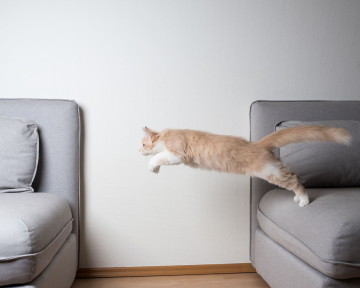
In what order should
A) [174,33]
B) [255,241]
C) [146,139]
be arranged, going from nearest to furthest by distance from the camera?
[146,139] → [255,241] → [174,33]

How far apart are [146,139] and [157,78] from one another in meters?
0.61

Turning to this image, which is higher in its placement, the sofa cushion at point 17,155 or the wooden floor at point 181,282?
the sofa cushion at point 17,155

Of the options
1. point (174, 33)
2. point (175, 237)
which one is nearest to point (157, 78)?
point (174, 33)

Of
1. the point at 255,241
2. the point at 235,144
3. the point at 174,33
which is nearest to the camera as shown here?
the point at 235,144

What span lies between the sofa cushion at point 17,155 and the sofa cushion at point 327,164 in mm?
1359

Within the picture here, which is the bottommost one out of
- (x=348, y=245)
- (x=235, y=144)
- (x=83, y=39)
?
(x=348, y=245)

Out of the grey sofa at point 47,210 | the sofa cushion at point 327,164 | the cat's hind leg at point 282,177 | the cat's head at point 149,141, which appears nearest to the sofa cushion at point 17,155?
the grey sofa at point 47,210

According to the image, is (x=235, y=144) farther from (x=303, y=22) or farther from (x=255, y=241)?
(x=303, y=22)

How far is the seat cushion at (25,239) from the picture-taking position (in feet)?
3.33

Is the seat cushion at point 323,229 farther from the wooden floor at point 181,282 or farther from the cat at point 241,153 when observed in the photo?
the wooden floor at point 181,282

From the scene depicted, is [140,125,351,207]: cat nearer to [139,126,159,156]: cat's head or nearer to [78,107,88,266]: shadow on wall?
[139,126,159,156]: cat's head

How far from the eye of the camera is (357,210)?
3.66 ft

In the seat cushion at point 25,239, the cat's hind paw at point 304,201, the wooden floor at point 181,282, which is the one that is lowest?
the wooden floor at point 181,282

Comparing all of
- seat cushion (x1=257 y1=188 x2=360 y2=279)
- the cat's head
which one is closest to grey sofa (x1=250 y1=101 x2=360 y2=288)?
seat cushion (x1=257 y1=188 x2=360 y2=279)
